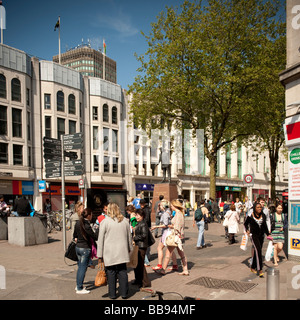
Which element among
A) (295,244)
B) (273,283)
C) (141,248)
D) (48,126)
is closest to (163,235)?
(141,248)

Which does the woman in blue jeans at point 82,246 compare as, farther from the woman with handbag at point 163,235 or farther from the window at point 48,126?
the window at point 48,126

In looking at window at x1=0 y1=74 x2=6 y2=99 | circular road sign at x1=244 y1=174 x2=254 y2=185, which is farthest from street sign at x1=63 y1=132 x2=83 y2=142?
window at x1=0 y1=74 x2=6 y2=99

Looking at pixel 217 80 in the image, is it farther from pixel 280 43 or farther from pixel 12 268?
pixel 12 268

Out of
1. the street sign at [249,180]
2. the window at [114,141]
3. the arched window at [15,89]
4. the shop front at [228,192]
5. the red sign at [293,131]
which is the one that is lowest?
the shop front at [228,192]

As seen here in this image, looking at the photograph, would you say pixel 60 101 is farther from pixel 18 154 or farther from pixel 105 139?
pixel 18 154

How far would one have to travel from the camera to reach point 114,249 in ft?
20.0

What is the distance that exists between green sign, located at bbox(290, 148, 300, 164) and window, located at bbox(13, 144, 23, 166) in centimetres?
2851

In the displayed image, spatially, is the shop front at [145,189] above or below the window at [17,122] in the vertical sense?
below

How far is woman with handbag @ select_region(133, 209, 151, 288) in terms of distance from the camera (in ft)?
22.8

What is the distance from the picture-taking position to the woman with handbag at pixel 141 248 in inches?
273

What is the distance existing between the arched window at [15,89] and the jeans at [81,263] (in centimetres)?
2889

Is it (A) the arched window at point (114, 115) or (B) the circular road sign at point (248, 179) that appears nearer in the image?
(B) the circular road sign at point (248, 179)
